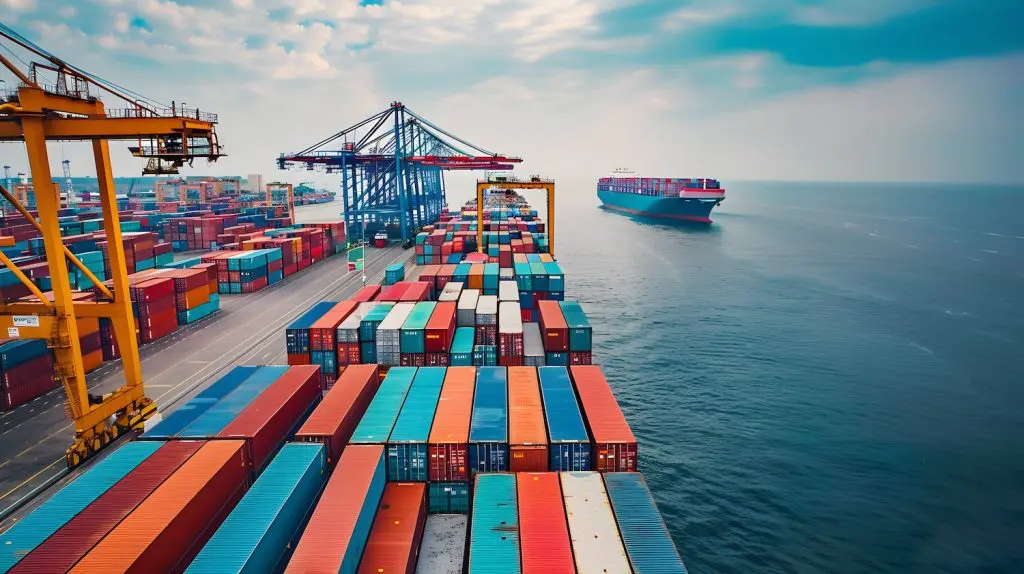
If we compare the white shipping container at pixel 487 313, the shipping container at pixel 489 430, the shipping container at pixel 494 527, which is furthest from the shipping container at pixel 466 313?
the shipping container at pixel 494 527

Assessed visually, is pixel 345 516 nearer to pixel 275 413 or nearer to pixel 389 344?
pixel 275 413

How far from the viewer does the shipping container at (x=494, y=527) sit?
15.0 meters

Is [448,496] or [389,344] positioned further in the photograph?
[389,344]

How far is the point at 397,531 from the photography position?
57.3 feet

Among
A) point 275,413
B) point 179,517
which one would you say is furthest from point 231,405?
point 179,517

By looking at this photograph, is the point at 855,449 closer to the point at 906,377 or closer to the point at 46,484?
the point at 906,377

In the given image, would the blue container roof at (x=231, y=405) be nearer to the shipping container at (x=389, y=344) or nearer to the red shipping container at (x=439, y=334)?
the shipping container at (x=389, y=344)

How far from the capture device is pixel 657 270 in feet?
287

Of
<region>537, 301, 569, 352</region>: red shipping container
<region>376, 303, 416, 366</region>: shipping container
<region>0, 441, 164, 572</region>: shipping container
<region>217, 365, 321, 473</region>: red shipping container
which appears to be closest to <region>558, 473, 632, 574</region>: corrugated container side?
<region>217, 365, 321, 473</region>: red shipping container

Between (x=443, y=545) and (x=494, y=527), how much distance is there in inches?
130

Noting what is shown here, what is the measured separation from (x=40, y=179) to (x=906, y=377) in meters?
56.9

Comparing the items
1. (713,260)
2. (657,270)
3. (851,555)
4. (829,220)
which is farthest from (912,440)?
(829,220)

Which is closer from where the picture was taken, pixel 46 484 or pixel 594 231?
pixel 46 484

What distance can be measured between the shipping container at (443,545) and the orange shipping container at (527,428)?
2.82m
